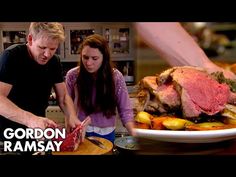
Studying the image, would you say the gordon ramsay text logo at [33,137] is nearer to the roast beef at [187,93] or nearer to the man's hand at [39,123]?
the man's hand at [39,123]

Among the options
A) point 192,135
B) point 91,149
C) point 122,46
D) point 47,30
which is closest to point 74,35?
point 47,30

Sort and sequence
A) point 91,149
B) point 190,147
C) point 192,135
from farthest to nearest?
point 91,149, point 190,147, point 192,135

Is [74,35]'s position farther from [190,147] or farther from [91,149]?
[190,147]

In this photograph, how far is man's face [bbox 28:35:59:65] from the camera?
1.80 metres

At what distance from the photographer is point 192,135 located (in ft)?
5.40

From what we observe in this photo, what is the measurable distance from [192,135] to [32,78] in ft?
2.65

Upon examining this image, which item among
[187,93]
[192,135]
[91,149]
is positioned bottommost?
[91,149]

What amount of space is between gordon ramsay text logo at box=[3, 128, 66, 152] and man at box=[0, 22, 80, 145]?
Result: 0.02 meters

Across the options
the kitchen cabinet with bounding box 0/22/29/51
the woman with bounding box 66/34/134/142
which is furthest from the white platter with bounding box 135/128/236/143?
the kitchen cabinet with bounding box 0/22/29/51

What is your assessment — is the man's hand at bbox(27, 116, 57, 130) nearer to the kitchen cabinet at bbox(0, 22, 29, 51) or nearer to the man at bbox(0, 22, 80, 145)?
the man at bbox(0, 22, 80, 145)

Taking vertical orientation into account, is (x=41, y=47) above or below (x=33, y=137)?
above

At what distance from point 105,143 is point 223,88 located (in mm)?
645

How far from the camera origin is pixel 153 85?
1.78 metres
